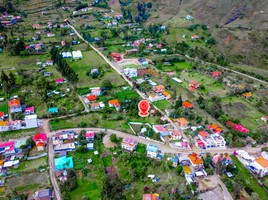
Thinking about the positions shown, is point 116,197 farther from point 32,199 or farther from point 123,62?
point 123,62

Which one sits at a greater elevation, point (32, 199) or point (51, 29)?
point (51, 29)

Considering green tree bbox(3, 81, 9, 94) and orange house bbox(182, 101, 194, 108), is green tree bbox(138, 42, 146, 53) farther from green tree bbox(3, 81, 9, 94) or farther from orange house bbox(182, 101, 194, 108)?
green tree bbox(3, 81, 9, 94)

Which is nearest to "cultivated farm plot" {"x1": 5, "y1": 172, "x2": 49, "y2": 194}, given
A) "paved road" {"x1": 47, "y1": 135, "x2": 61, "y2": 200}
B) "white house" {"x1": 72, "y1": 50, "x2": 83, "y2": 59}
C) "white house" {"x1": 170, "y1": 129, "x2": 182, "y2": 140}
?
"paved road" {"x1": 47, "y1": 135, "x2": 61, "y2": 200}

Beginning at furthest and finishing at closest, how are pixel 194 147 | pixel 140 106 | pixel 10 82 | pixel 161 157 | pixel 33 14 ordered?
pixel 33 14, pixel 10 82, pixel 140 106, pixel 194 147, pixel 161 157

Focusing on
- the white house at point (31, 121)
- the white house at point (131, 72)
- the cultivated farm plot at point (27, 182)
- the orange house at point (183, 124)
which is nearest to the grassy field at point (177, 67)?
the white house at point (131, 72)

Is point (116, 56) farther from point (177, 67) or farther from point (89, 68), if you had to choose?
point (177, 67)

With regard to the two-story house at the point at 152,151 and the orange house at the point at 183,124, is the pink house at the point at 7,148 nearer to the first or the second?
the two-story house at the point at 152,151

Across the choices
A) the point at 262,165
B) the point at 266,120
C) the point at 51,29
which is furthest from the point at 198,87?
Result: the point at 51,29

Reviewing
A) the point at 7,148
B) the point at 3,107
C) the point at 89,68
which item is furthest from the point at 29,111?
the point at 89,68
